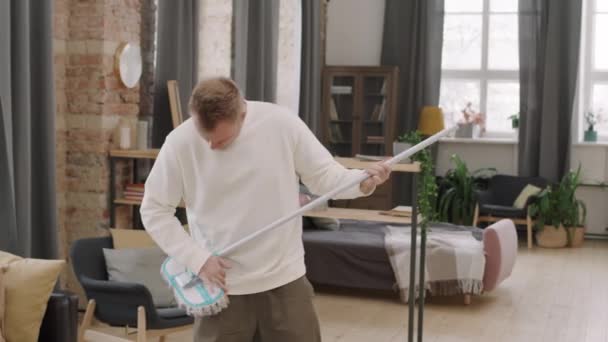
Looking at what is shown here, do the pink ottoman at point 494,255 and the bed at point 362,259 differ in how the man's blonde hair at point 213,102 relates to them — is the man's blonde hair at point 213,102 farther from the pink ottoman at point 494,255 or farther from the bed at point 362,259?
the pink ottoman at point 494,255

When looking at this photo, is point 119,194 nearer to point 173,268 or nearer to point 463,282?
point 463,282

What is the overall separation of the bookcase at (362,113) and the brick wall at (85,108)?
412cm

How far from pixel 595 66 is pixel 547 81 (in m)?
0.63

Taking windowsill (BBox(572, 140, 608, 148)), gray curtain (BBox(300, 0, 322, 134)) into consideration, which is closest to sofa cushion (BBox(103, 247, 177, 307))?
gray curtain (BBox(300, 0, 322, 134))

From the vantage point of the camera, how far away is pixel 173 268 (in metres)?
2.48

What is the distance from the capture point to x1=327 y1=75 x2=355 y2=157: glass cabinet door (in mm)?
9164

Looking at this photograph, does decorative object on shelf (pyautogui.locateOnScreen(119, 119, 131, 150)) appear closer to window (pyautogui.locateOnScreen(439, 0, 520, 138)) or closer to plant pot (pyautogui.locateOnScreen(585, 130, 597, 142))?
window (pyautogui.locateOnScreen(439, 0, 520, 138))

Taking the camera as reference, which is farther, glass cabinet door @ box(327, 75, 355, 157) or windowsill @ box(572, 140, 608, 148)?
glass cabinet door @ box(327, 75, 355, 157)

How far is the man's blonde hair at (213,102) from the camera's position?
2262 millimetres

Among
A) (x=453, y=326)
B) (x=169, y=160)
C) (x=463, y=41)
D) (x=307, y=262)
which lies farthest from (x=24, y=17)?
(x=463, y=41)

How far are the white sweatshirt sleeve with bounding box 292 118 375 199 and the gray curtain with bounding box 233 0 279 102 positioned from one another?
419cm

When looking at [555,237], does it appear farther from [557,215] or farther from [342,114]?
[342,114]

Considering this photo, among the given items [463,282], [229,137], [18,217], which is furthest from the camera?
[463,282]

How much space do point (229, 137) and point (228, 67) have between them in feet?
14.6
